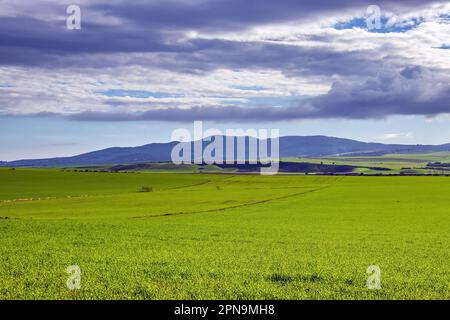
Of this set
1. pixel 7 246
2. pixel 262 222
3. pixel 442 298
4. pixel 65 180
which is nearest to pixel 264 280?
pixel 442 298

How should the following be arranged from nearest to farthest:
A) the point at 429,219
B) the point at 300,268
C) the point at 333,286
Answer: the point at 333,286 < the point at 300,268 < the point at 429,219

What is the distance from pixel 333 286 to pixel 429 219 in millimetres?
38655

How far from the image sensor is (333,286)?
17.6 m

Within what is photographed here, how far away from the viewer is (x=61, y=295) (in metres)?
16.0

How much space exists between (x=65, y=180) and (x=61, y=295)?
131488mm

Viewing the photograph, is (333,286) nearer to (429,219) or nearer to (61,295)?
(61,295)

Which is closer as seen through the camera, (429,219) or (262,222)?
(262,222)
